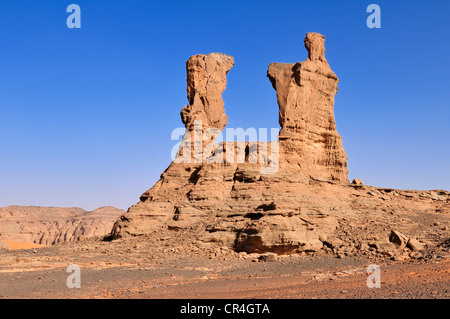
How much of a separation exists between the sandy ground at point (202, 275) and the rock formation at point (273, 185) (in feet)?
5.29

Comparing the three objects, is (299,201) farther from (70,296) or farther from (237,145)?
(70,296)

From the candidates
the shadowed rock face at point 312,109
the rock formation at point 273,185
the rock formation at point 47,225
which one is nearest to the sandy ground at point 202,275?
the rock formation at point 273,185

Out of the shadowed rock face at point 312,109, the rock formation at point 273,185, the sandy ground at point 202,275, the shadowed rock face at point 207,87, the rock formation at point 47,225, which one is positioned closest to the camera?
the sandy ground at point 202,275

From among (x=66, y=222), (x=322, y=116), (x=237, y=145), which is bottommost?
(x=66, y=222)

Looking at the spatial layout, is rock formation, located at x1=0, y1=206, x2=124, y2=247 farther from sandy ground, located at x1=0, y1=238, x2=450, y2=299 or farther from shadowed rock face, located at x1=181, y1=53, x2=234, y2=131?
sandy ground, located at x1=0, y1=238, x2=450, y2=299

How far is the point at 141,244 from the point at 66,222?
190 feet

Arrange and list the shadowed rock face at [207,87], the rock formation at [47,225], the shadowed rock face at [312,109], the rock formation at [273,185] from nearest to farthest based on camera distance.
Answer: the rock formation at [273,185] → the shadowed rock face at [312,109] → the shadowed rock face at [207,87] → the rock formation at [47,225]

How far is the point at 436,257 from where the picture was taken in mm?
21688

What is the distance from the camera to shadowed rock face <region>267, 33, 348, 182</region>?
3547cm

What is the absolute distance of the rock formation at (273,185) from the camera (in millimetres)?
26469

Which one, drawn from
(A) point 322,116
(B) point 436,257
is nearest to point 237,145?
(A) point 322,116

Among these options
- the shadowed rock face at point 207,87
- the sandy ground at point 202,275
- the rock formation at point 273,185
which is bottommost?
the sandy ground at point 202,275

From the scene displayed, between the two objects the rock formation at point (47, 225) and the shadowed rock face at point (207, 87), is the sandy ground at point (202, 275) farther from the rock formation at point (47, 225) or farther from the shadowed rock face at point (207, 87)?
the rock formation at point (47, 225)

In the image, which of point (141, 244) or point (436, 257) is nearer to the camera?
point (436, 257)
